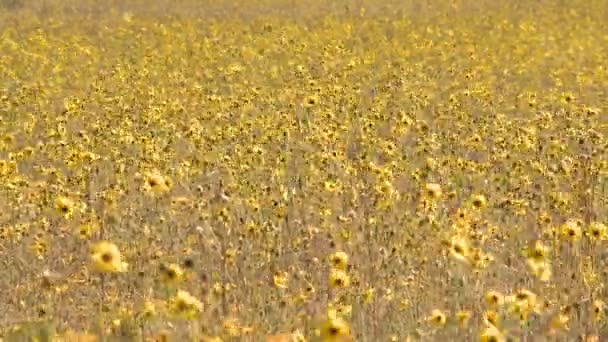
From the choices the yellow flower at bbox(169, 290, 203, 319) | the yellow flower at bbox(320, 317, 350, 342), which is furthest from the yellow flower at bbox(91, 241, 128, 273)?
the yellow flower at bbox(320, 317, 350, 342)

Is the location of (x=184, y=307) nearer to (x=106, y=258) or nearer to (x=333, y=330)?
(x=106, y=258)

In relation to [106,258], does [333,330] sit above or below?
below

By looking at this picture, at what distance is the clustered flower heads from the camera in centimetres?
411

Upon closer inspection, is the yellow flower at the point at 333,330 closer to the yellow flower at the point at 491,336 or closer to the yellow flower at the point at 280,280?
the yellow flower at the point at 491,336

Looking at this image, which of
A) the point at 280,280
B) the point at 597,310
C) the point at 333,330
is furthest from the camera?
the point at 280,280

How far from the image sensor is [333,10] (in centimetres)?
1952

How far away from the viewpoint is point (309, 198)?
20.7 feet

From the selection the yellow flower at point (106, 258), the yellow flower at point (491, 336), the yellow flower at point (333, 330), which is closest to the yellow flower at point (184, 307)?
the yellow flower at point (106, 258)

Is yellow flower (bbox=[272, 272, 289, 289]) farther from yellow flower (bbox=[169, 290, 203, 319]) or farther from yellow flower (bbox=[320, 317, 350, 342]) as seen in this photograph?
yellow flower (bbox=[320, 317, 350, 342])

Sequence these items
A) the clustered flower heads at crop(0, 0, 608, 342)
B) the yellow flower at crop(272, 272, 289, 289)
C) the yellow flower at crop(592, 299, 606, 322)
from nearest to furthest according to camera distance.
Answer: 1. the yellow flower at crop(592, 299, 606, 322)
2. the clustered flower heads at crop(0, 0, 608, 342)
3. the yellow flower at crop(272, 272, 289, 289)

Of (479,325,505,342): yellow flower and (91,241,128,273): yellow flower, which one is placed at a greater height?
(91,241,128,273): yellow flower

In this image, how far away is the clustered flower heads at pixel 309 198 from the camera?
4.11 m

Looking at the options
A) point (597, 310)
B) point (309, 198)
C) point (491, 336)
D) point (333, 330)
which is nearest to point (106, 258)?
point (333, 330)

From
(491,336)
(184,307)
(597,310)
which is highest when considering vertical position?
(184,307)
